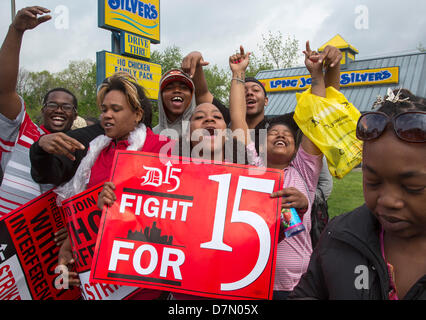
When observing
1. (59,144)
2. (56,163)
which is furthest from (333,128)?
(56,163)

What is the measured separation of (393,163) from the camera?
3.55ft

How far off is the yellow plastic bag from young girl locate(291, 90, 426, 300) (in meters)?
0.78

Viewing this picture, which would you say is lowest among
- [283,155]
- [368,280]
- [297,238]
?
[297,238]

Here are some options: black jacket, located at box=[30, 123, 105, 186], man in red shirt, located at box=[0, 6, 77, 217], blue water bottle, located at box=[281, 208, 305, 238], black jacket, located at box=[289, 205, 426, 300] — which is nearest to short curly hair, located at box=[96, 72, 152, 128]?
black jacket, located at box=[30, 123, 105, 186]

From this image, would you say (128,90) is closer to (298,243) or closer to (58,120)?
(58,120)

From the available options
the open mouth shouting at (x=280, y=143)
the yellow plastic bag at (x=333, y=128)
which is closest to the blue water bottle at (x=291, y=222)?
the yellow plastic bag at (x=333, y=128)

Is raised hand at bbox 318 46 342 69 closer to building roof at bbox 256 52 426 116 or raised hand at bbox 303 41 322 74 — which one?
raised hand at bbox 303 41 322 74

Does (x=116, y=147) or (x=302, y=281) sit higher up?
(x=116, y=147)

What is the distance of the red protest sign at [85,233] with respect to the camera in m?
2.04

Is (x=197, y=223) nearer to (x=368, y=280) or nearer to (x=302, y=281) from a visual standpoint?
(x=302, y=281)

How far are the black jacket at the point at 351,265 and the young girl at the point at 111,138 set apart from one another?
4.20ft

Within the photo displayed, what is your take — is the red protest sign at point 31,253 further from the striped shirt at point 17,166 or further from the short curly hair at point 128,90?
the short curly hair at point 128,90
